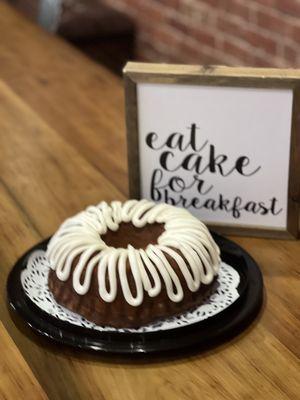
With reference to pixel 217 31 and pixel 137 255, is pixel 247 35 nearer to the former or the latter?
pixel 217 31

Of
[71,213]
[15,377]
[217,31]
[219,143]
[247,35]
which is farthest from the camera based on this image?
[217,31]

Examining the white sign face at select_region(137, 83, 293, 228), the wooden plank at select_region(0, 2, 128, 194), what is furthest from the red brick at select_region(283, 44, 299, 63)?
the white sign face at select_region(137, 83, 293, 228)

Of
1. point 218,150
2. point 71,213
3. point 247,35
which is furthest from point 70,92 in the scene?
point 247,35

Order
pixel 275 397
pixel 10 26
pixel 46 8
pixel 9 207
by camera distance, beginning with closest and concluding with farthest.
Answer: pixel 275 397, pixel 9 207, pixel 10 26, pixel 46 8

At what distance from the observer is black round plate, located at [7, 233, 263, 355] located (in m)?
0.83

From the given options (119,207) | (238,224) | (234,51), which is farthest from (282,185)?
(234,51)

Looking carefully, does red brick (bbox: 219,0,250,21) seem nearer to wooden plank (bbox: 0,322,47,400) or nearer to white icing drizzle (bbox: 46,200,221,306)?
white icing drizzle (bbox: 46,200,221,306)

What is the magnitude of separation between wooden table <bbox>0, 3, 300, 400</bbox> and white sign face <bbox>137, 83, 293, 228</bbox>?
7cm

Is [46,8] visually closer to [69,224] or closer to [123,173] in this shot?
[123,173]

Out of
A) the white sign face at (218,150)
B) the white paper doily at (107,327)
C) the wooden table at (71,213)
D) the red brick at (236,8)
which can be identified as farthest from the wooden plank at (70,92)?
the red brick at (236,8)

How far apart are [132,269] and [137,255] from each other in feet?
0.07

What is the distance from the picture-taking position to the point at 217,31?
2.31m

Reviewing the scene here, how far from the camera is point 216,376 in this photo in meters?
0.81

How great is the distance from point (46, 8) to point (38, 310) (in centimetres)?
194
